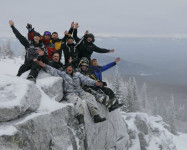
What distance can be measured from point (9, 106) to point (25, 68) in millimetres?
3484

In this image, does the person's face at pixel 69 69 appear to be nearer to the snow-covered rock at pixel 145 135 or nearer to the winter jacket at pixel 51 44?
the winter jacket at pixel 51 44

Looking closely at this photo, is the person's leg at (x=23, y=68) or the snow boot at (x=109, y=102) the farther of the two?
the snow boot at (x=109, y=102)

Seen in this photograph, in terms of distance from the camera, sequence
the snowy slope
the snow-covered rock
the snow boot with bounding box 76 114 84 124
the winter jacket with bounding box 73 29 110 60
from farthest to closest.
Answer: the snow-covered rock
the winter jacket with bounding box 73 29 110 60
the snow boot with bounding box 76 114 84 124
the snowy slope

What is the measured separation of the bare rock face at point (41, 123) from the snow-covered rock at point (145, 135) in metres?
9.48

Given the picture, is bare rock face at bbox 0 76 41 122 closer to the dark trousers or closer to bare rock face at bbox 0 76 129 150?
bare rock face at bbox 0 76 129 150

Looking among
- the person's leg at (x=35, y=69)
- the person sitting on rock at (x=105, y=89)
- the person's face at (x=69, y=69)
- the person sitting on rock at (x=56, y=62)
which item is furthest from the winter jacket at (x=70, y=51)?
the person's leg at (x=35, y=69)

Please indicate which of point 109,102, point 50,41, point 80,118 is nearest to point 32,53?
point 50,41

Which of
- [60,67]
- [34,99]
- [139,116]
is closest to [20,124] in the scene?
[34,99]

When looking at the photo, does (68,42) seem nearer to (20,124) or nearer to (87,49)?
(87,49)

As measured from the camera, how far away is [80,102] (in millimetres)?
8531

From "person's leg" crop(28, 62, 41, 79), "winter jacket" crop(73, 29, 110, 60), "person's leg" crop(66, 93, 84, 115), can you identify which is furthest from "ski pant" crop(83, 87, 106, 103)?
"person's leg" crop(28, 62, 41, 79)

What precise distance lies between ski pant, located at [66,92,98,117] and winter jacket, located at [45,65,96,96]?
0.99 feet

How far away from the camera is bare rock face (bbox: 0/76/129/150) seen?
6.08 meters

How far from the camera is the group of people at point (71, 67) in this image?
8.96 meters
